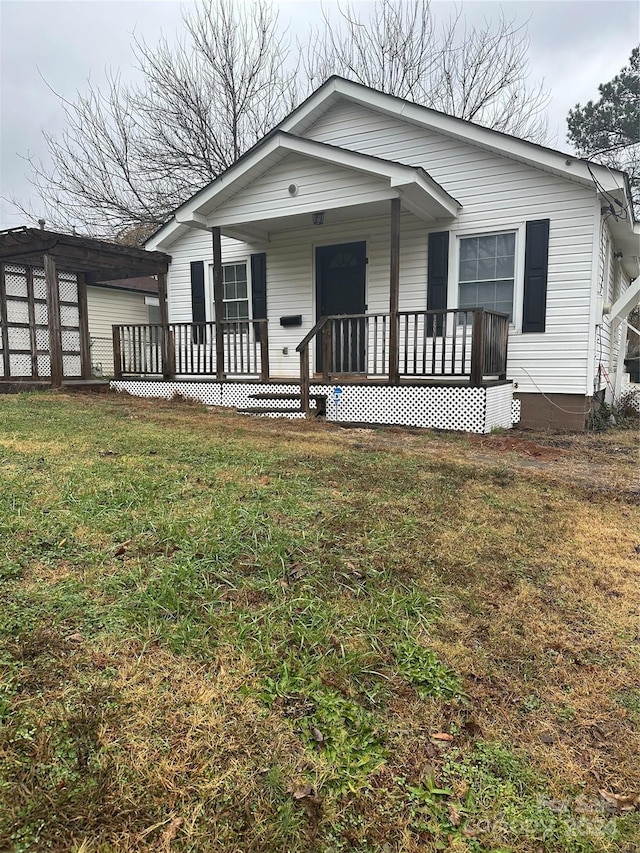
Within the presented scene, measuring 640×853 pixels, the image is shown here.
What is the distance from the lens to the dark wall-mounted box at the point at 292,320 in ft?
32.6

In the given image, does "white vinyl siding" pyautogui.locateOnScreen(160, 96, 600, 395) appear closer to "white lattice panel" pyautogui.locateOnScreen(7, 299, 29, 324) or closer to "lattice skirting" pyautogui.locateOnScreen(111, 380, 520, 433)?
"lattice skirting" pyautogui.locateOnScreen(111, 380, 520, 433)

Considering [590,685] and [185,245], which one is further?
[185,245]

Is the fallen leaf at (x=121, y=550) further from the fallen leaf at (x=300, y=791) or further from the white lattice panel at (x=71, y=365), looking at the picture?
the white lattice panel at (x=71, y=365)

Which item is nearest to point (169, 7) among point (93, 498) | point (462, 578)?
point (93, 498)

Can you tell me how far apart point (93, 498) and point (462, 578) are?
87.4 inches

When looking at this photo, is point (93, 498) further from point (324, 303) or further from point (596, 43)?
point (596, 43)

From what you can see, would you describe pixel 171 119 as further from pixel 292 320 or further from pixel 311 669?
pixel 311 669

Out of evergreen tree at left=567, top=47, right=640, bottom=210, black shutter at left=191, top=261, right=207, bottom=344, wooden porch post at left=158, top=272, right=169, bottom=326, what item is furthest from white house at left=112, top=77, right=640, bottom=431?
evergreen tree at left=567, top=47, right=640, bottom=210

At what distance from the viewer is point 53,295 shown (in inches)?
392

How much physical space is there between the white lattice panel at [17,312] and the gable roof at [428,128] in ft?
16.9

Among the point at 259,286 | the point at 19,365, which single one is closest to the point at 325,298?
the point at 259,286

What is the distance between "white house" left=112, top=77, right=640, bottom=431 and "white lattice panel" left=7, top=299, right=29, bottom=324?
4440 mm

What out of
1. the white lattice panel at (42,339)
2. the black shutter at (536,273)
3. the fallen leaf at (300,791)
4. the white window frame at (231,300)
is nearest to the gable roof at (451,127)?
the black shutter at (536,273)

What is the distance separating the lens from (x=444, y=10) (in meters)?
17.5
